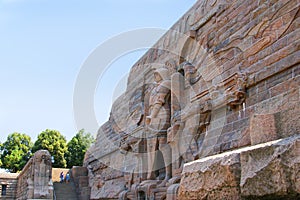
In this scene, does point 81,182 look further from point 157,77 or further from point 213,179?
point 213,179

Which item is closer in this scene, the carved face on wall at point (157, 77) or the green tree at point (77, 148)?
the carved face on wall at point (157, 77)

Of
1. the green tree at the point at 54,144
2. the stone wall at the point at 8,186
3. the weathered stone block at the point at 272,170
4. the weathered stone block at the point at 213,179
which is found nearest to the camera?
the weathered stone block at the point at 272,170

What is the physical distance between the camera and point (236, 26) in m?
6.62

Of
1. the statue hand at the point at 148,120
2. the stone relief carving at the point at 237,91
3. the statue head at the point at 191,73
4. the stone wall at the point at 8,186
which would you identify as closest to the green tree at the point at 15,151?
the stone wall at the point at 8,186

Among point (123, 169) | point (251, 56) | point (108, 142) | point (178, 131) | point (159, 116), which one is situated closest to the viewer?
point (251, 56)

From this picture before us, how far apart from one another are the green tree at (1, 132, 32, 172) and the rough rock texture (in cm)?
2848

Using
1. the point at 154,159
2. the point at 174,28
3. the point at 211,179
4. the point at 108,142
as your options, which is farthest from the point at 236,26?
the point at 108,142

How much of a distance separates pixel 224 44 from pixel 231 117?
1.38 metres

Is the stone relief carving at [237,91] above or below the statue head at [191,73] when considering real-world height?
below

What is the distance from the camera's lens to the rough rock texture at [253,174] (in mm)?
1637

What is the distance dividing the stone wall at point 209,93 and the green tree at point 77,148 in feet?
56.6

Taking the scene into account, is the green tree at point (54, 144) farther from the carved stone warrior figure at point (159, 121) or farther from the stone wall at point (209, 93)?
the carved stone warrior figure at point (159, 121)

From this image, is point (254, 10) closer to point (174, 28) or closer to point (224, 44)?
point (224, 44)

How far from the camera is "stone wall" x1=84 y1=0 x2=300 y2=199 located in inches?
207
